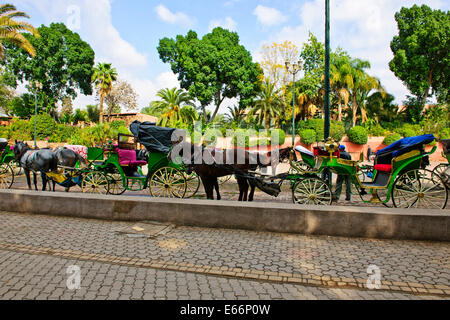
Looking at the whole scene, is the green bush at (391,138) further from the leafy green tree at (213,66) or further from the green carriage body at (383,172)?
the green carriage body at (383,172)

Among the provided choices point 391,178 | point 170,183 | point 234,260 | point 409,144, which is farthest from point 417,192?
point 170,183

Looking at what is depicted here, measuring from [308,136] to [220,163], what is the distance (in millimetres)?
22961

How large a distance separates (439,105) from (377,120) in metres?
5.79

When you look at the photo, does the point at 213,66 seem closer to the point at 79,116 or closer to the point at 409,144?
the point at 79,116

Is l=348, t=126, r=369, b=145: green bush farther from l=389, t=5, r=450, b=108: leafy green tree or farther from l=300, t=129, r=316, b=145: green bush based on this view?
l=389, t=5, r=450, b=108: leafy green tree

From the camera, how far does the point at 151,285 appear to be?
3424 mm

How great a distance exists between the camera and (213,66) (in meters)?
34.5

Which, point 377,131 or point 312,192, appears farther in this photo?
point 377,131

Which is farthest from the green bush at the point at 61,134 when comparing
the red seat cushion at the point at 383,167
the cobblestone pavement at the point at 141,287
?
the red seat cushion at the point at 383,167

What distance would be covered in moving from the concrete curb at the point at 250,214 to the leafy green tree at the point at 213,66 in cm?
2905

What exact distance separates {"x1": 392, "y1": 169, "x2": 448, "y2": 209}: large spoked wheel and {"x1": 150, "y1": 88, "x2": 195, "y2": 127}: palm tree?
32125 millimetres

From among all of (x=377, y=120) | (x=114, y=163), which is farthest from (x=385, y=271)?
(x=377, y=120)

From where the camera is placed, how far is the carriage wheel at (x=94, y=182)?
28.7ft
